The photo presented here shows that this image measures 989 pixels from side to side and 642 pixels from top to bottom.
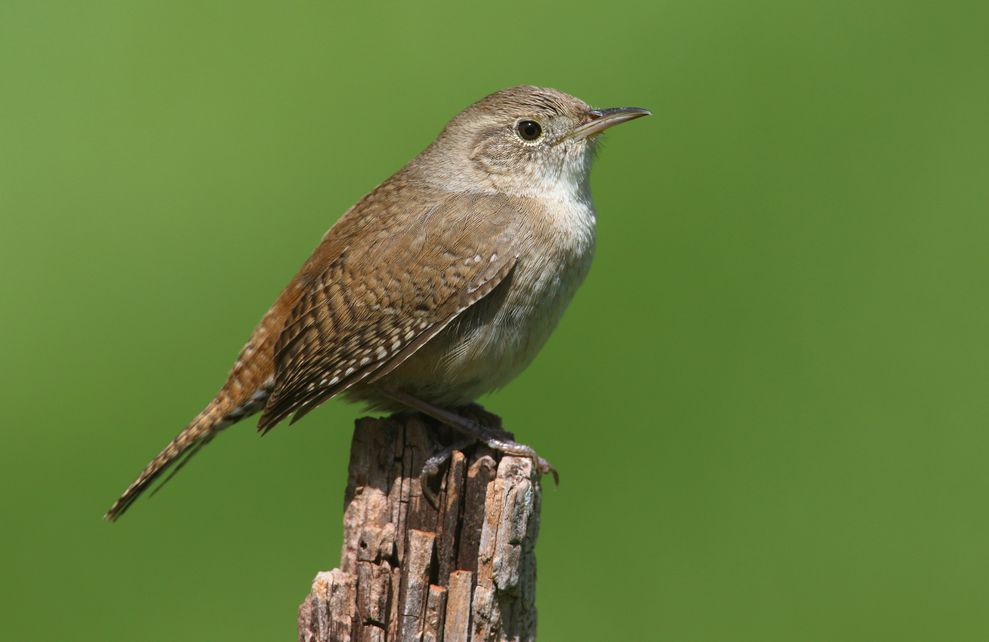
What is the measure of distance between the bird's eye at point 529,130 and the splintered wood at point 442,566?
150 centimetres

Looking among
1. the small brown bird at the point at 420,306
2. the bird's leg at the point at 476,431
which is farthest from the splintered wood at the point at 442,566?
the small brown bird at the point at 420,306

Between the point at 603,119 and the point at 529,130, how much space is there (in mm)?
285

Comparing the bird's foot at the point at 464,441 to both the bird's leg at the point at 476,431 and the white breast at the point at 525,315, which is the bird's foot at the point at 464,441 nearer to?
the bird's leg at the point at 476,431

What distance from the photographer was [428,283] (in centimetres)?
445

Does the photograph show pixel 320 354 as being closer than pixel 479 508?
No

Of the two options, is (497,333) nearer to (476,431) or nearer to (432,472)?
(476,431)

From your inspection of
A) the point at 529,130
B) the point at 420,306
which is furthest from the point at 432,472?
the point at 529,130

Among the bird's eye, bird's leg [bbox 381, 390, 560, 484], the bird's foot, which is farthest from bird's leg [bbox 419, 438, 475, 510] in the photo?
the bird's eye

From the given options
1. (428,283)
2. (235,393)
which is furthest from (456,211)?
(235,393)

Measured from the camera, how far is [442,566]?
3787 mm

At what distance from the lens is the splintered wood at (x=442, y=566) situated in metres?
3.71

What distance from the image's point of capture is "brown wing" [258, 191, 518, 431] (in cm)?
436

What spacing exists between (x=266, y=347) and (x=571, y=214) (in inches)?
47.2

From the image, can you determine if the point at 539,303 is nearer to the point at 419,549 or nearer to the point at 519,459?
the point at 519,459
